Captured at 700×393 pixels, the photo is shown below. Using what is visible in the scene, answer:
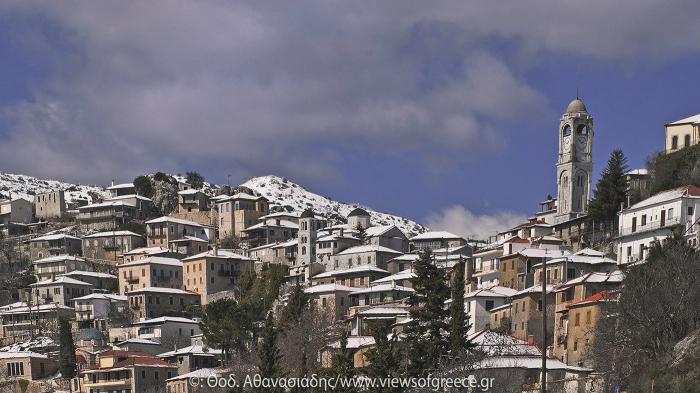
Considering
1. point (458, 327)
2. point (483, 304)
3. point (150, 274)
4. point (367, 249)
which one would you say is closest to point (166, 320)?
point (150, 274)

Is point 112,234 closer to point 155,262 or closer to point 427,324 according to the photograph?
point 155,262

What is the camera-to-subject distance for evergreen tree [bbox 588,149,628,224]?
347 feet

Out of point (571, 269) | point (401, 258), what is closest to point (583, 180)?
point (401, 258)

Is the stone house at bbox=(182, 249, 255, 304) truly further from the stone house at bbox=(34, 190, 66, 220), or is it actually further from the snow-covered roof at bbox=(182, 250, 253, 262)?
the stone house at bbox=(34, 190, 66, 220)

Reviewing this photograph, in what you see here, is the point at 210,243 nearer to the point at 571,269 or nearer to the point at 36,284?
the point at 36,284

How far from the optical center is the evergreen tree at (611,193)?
10575 centimetres

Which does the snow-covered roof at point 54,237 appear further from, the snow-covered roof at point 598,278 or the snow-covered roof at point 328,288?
the snow-covered roof at point 598,278

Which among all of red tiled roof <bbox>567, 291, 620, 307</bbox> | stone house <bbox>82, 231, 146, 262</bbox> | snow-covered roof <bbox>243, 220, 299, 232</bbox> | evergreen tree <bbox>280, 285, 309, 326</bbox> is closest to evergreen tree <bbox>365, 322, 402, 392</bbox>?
red tiled roof <bbox>567, 291, 620, 307</bbox>

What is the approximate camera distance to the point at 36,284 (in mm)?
144250

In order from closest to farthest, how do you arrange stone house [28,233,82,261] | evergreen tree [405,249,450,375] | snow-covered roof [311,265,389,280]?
evergreen tree [405,249,450,375] → snow-covered roof [311,265,389,280] → stone house [28,233,82,261]

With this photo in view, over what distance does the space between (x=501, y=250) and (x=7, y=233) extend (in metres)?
82.7

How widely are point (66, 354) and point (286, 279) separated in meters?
24.8

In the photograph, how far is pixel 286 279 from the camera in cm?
13388

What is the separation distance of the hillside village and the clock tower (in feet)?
0.59
